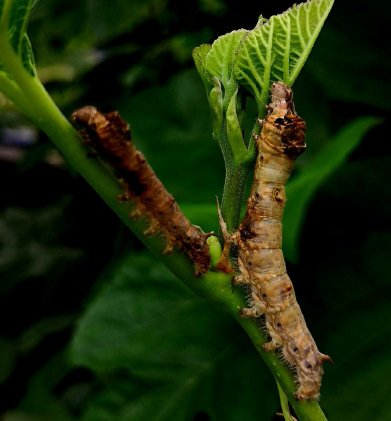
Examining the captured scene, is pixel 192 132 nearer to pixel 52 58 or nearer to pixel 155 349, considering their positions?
pixel 155 349

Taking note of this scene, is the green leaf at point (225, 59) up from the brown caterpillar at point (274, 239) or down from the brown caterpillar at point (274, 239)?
up


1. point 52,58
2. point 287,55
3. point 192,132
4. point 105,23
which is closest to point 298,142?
point 287,55

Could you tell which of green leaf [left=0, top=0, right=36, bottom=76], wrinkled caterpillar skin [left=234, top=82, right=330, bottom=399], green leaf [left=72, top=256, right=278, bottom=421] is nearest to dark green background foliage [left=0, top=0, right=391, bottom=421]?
green leaf [left=72, top=256, right=278, bottom=421]

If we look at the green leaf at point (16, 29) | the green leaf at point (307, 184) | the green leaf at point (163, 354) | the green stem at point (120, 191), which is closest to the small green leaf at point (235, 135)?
the green stem at point (120, 191)

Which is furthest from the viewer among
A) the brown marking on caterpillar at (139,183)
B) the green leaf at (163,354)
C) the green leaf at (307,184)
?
the green leaf at (163,354)

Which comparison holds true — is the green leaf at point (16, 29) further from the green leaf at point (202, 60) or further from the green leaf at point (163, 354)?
the green leaf at point (163, 354)

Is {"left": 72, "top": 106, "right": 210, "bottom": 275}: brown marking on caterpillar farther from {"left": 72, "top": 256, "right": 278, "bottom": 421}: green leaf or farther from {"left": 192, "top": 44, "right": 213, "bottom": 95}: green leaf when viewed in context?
{"left": 72, "top": 256, "right": 278, "bottom": 421}: green leaf
